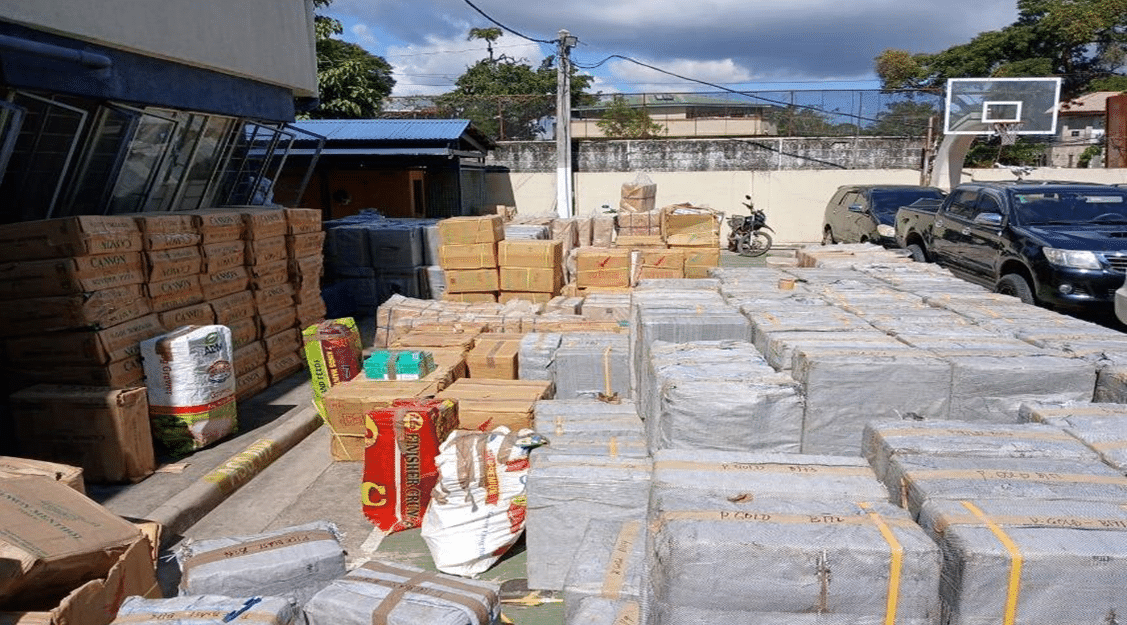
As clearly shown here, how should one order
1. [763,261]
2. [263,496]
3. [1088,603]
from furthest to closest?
[763,261]
[263,496]
[1088,603]

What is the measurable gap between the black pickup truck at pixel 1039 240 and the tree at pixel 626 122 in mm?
13977

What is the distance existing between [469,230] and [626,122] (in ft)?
49.8

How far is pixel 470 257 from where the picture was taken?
10.9 meters

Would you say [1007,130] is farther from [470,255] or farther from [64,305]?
[64,305]

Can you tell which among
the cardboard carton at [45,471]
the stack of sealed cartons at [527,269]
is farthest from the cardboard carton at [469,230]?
the cardboard carton at [45,471]

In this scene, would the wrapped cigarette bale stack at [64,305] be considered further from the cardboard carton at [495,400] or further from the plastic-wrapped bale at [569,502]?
the plastic-wrapped bale at [569,502]

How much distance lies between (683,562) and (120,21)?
7.24m

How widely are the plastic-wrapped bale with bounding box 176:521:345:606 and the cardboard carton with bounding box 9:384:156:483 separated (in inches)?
86.8

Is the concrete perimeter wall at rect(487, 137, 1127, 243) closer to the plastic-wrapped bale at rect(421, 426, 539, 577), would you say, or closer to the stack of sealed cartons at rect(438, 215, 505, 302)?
the stack of sealed cartons at rect(438, 215, 505, 302)

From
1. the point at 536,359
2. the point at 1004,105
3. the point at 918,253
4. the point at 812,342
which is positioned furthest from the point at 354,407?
the point at 1004,105

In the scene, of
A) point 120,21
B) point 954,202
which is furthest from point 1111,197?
point 120,21

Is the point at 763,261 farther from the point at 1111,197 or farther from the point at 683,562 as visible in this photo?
the point at 683,562

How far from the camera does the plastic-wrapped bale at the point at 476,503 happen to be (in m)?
4.47

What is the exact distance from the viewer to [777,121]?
22.9m
